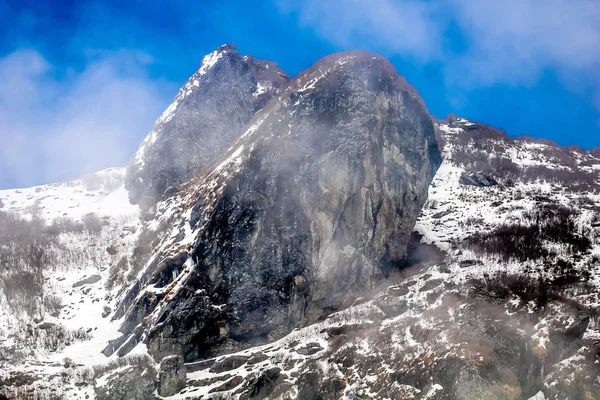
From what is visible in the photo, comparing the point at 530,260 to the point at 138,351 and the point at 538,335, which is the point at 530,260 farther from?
the point at 138,351

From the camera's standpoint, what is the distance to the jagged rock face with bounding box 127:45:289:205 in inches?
5812

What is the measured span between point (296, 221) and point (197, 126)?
2650 inches

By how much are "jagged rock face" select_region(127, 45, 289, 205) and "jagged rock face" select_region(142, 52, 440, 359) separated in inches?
1474

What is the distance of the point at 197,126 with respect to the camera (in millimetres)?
151750

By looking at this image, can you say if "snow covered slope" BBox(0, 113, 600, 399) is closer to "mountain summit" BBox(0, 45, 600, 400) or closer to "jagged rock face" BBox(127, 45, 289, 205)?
"mountain summit" BBox(0, 45, 600, 400)

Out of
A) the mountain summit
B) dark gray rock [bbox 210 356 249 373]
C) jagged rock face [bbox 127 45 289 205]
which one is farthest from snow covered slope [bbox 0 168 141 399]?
dark gray rock [bbox 210 356 249 373]

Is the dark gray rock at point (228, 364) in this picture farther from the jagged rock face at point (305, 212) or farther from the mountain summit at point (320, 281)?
the jagged rock face at point (305, 212)

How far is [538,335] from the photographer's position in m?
69.4

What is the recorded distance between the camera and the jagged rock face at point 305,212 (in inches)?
3511

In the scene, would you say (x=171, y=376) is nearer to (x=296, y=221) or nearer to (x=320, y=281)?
(x=320, y=281)

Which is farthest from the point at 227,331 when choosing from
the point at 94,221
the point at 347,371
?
the point at 94,221

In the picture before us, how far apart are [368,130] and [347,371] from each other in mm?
48328

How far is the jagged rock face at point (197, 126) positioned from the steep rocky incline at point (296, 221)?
35.9m

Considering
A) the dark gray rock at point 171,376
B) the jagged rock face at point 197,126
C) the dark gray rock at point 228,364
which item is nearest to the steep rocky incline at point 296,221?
the dark gray rock at point 228,364
